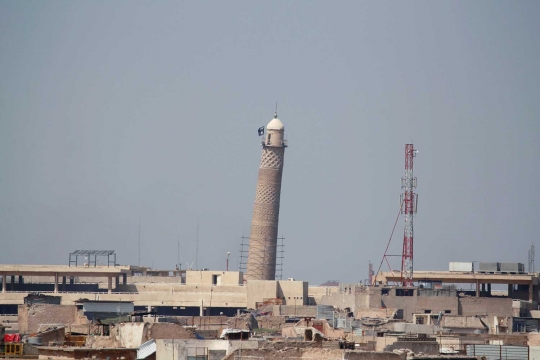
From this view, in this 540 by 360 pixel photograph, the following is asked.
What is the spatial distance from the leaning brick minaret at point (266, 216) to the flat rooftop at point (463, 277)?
867cm

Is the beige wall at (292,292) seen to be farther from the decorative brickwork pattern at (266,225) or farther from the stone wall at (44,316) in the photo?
the stone wall at (44,316)

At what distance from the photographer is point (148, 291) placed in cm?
8738

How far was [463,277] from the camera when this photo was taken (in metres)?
83.3

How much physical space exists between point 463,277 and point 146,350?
164 feet

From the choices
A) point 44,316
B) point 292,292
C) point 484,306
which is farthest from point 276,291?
point 44,316

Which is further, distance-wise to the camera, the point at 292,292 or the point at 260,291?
the point at 292,292

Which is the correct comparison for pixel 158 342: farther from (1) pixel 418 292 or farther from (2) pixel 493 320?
(1) pixel 418 292

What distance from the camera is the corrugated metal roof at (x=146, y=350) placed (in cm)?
3537

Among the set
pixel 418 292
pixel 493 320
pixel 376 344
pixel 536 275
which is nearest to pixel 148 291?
pixel 418 292

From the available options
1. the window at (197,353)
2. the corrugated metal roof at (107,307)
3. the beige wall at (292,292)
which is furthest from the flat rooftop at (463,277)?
the window at (197,353)

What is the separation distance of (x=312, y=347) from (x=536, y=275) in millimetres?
51539

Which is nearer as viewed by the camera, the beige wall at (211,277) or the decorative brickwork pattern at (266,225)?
the beige wall at (211,277)

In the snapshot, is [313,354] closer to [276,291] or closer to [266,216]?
[276,291]

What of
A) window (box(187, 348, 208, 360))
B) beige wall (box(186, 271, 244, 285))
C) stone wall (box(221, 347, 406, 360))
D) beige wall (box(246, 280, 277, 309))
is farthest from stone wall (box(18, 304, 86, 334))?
beige wall (box(186, 271, 244, 285))
